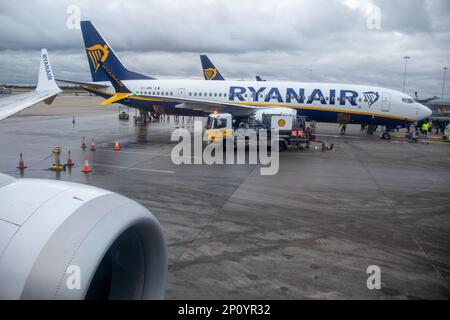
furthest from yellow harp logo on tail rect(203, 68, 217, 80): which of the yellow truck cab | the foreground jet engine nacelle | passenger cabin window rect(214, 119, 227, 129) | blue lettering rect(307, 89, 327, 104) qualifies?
the foreground jet engine nacelle

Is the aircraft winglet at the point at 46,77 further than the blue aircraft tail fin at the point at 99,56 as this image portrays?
No

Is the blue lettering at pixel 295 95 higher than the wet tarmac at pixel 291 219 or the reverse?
higher

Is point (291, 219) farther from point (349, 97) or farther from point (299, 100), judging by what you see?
point (349, 97)

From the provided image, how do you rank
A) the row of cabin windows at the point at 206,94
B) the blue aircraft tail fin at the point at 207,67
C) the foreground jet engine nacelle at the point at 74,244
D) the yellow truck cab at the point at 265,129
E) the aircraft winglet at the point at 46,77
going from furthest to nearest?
1. the blue aircraft tail fin at the point at 207,67
2. the row of cabin windows at the point at 206,94
3. the yellow truck cab at the point at 265,129
4. the aircraft winglet at the point at 46,77
5. the foreground jet engine nacelle at the point at 74,244

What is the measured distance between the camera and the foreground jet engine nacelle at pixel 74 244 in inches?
93.0

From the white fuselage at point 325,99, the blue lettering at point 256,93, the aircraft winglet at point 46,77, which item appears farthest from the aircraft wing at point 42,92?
the blue lettering at point 256,93

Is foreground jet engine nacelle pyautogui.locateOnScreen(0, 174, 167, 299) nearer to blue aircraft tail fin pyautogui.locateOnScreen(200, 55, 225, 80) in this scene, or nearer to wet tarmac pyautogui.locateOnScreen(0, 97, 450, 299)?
wet tarmac pyautogui.locateOnScreen(0, 97, 450, 299)

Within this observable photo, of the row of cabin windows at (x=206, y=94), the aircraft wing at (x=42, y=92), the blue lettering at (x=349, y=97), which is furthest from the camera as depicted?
the row of cabin windows at (x=206, y=94)

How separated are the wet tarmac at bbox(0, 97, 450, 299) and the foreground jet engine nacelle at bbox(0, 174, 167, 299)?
2.89 m

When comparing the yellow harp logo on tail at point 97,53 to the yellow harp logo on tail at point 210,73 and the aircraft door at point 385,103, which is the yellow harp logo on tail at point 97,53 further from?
the yellow harp logo on tail at point 210,73

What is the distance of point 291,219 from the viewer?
32.3ft

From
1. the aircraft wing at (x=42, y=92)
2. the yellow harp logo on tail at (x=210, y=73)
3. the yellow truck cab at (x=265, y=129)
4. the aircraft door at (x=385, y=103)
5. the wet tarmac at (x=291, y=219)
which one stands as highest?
the yellow harp logo on tail at (x=210, y=73)
